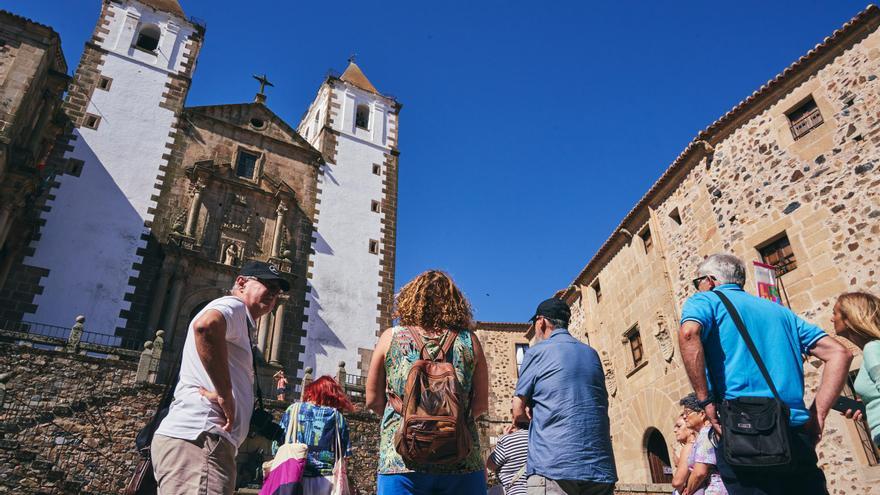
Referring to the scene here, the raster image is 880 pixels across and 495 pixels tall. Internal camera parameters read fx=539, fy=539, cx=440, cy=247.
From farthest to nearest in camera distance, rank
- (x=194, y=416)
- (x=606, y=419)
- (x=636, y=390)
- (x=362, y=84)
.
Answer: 1. (x=362, y=84)
2. (x=636, y=390)
3. (x=606, y=419)
4. (x=194, y=416)

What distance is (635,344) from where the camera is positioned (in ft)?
49.9

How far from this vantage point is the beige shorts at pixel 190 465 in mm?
2615

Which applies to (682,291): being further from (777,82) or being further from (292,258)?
(292,258)

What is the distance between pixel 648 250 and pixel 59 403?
1461 cm

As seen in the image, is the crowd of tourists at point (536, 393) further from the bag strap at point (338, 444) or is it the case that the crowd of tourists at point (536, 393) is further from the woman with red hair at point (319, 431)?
the bag strap at point (338, 444)

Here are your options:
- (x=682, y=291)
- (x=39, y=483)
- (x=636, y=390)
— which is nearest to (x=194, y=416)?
(x=39, y=483)

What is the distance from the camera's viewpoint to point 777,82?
11625 mm

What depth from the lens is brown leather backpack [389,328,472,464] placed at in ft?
7.91

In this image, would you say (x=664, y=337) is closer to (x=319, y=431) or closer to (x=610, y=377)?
(x=610, y=377)

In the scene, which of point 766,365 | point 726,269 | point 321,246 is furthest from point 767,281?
point 321,246

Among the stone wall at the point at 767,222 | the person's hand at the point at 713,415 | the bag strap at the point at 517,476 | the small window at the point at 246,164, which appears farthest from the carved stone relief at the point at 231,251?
the person's hand at the point at 713,415

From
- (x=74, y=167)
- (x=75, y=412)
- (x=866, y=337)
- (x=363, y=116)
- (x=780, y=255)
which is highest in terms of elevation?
(x=363, y=116)

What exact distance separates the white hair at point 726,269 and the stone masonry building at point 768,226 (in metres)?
6.83

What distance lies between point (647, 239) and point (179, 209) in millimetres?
14204
